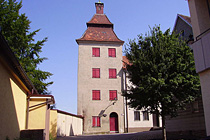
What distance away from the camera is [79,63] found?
107 ft

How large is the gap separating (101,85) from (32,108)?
736 inches

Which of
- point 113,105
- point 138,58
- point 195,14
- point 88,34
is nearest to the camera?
point 195,14

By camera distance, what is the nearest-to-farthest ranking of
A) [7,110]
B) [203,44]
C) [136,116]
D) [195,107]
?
1. [203,44]
2. [7,110]
3. [195,107]
4. [136,116]

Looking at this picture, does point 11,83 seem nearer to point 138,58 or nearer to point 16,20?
point 138,58

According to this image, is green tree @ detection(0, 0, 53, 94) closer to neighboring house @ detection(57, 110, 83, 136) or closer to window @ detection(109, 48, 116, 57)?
neighboring house @ detection(57, 110, 83, 136)

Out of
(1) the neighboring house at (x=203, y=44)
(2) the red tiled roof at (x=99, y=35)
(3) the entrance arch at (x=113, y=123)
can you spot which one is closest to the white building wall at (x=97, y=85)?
(3) the entrance arch at (x=113, y=123)

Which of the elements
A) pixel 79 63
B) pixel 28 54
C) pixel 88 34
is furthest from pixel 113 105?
pixel 28 54

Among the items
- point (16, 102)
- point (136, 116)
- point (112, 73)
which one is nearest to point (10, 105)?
point (16, 102)

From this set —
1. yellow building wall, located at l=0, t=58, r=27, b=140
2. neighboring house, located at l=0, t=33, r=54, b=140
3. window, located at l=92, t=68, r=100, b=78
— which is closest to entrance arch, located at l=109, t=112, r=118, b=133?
window, located at l=92, t=68, r=100, b=78

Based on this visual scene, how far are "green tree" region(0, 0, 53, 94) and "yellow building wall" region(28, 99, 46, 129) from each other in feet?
33.4

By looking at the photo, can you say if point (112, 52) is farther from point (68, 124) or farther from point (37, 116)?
point (37, 116)

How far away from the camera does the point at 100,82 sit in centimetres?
3212

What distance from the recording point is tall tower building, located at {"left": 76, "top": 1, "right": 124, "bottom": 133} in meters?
30.8

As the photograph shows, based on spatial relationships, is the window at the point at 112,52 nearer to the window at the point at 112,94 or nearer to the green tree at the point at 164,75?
the window at the point at 112,94
